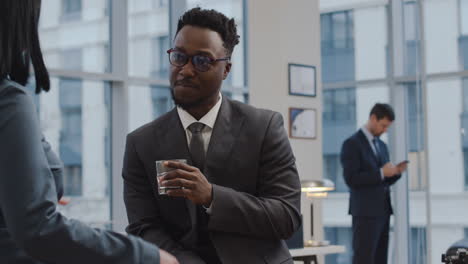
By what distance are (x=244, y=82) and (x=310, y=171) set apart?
1.74 m

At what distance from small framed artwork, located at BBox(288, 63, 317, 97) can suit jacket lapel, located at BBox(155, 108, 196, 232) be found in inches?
201

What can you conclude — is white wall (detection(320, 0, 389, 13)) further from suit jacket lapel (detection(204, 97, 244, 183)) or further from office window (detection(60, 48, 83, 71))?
suit jacket lapel (detection(204, 97, 244, 183))

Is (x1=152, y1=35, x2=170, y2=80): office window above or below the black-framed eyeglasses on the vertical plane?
above

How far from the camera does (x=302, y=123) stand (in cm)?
711

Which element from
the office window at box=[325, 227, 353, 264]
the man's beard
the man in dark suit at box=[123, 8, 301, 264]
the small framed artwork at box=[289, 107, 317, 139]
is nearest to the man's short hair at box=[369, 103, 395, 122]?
the small framed artwork at box=[289, 107, 317, 139]

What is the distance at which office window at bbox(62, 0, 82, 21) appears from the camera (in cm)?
684

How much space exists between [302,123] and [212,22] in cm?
524

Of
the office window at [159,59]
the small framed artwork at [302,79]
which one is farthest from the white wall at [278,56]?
the office window at [159,59]

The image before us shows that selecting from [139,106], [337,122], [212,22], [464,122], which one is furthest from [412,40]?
[212,22]

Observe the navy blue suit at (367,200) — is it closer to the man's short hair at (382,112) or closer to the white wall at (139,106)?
the man's short hair at (382,112)

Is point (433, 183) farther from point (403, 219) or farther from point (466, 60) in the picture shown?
point (466, 60)

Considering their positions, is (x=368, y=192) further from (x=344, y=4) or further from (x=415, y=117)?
(x=344, y=4)

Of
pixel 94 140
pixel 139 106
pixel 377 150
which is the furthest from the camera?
pixel 139 106

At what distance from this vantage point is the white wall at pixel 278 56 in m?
6.96
